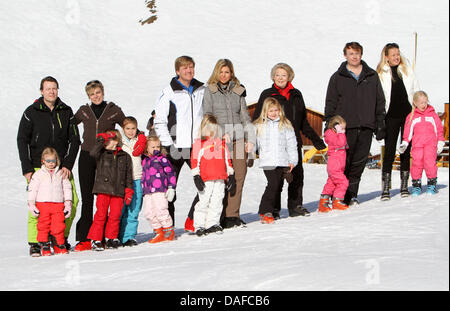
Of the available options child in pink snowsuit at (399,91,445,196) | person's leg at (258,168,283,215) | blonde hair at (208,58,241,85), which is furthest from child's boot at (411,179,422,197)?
blonde hair at (208,58,241,85)

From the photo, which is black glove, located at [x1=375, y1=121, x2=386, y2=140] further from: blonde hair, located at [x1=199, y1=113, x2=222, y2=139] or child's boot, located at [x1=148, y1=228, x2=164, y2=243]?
child's boot, located at [x1=148, y1=228, x2=164, y2=243]

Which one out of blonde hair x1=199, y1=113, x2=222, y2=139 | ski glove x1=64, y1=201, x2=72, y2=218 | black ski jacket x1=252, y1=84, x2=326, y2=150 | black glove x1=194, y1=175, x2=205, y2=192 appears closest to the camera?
ski glove x1=64, y1=201, x2=72, y2=218

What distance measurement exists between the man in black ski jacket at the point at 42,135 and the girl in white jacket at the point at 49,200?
0.08 metres

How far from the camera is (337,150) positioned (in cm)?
750

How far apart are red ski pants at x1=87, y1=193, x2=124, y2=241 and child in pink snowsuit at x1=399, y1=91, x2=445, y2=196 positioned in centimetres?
349

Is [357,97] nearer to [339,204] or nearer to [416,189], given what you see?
[339,204]

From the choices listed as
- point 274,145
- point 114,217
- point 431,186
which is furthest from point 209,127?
point 431,186

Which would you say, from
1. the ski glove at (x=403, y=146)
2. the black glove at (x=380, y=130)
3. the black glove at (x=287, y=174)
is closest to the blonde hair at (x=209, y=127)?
the black glove at (x=287, y=174)

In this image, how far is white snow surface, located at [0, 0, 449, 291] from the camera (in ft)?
15.1

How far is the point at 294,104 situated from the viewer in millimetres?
7441

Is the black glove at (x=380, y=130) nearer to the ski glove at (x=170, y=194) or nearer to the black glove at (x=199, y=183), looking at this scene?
the black glove at (x=199, y=183)

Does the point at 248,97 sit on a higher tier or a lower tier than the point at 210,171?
higher

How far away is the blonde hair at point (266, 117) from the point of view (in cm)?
713

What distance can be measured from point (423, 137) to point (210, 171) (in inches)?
107
